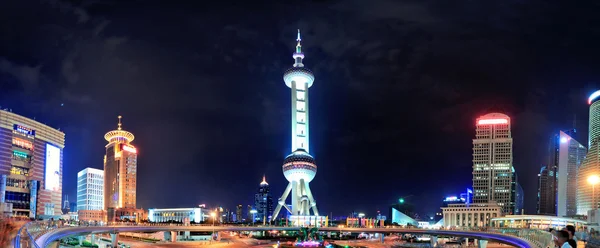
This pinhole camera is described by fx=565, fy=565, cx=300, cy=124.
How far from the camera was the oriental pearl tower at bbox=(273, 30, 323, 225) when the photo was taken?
599 feet

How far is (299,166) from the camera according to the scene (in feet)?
596

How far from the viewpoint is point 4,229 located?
133 feet

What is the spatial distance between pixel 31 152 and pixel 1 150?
36.7 ft

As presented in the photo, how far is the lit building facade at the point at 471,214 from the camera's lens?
7219 inches

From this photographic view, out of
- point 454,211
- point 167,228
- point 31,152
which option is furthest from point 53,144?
point 454,211

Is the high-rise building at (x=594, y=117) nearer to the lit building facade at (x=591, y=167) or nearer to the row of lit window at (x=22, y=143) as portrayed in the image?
the lit building facade at (x=591, y=167)

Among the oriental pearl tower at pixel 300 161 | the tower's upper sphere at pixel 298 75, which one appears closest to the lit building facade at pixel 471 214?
the oriental pearl tower at pixel 300 161

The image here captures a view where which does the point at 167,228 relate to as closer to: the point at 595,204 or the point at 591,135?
the point at 595,204

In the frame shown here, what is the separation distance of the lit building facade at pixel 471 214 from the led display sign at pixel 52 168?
4845 inches

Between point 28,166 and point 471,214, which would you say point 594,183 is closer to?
point 471,214

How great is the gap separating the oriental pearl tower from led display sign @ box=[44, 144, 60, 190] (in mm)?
70522

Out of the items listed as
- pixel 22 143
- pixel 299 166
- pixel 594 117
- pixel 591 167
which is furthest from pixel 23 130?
pixel 594 117

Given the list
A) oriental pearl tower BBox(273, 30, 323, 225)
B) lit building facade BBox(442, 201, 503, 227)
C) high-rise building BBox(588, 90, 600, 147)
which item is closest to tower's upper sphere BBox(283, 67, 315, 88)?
oriental pearl tower BBox(273, 30, 323, 225)

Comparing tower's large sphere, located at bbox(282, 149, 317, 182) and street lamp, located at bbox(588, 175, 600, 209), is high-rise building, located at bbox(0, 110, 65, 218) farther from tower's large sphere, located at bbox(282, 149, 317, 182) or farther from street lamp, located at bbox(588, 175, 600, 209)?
street lamp, located at bbox(588, 175, 600, 209)
